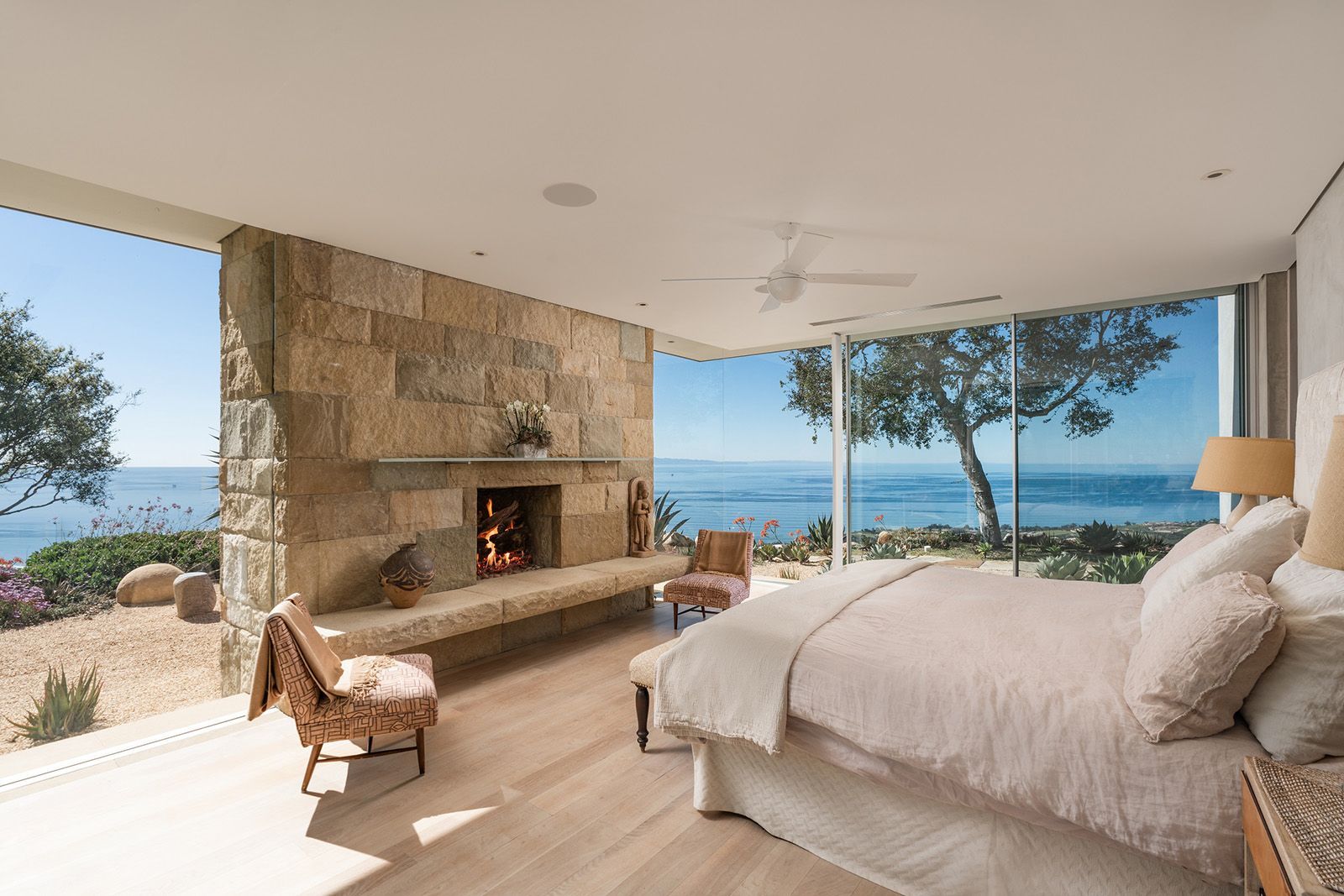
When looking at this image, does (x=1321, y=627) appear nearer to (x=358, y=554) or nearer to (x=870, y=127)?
(x=870, y=127)

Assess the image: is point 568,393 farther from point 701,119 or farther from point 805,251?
point 701,119

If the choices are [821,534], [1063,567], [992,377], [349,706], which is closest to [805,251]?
[349,706]

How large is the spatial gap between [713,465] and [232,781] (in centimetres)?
629

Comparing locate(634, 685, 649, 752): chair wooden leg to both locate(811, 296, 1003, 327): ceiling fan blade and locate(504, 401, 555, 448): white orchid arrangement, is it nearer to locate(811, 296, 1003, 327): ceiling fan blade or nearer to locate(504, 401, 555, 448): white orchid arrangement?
locate(504, 401, 555, 448): white orchid arrangement

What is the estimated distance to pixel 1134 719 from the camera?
63.7 inches

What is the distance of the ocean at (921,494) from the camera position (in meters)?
4.82

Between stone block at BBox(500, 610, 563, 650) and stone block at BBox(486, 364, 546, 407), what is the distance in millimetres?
1551

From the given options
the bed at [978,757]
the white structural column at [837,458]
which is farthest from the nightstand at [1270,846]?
the white structural column at [837,458]

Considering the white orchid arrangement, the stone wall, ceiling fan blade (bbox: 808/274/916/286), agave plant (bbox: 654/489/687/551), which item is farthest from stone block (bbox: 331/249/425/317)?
agave plant (bbox: 654/489/687/551)

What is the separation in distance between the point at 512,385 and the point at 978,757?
3699 millimetres

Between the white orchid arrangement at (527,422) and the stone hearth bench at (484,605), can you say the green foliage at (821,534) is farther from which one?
the white orchid arrangement at (527,422)

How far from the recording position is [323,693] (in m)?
2.39

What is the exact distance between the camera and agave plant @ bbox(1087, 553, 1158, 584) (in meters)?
4.83

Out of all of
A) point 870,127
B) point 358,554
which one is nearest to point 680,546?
point 358,554
